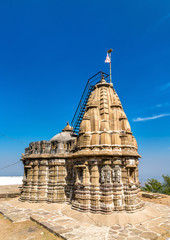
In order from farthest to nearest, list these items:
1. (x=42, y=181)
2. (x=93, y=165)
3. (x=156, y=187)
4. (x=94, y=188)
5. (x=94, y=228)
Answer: (x=156, y=187) → (x=42, y=181) → (x=93, y=165) → (x=94, y=188) → (x=94, y=228)

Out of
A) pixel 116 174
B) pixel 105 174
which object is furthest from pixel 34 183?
pixel 116 174

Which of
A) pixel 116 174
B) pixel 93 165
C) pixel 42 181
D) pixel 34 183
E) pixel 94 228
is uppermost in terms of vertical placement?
pixel 93 165

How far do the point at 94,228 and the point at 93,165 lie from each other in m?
4.89

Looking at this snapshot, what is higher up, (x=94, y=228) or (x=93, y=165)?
(x=93, y=165)

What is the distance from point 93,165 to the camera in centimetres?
1469

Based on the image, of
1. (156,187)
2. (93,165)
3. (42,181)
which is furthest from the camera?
(156,187)

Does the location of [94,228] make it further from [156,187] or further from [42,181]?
[156,187]

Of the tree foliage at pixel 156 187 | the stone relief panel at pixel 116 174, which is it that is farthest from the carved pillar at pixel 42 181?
the tree foliage at pixel 156 187

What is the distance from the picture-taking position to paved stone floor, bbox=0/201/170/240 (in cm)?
993

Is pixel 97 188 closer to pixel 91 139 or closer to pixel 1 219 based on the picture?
pixel 91 139

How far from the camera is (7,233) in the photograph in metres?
10.8

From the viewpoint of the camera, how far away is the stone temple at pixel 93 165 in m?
14.0

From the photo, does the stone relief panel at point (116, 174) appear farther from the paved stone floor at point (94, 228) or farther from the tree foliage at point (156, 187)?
the tree foliage at point (156, 187)

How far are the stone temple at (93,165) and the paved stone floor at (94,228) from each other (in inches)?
68.2
